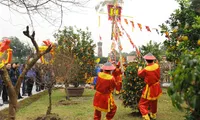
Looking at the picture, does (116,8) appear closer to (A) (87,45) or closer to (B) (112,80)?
(A) (87,45)

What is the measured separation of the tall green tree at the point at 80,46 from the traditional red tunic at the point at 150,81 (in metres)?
7.14

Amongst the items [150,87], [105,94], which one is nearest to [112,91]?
[105,94]

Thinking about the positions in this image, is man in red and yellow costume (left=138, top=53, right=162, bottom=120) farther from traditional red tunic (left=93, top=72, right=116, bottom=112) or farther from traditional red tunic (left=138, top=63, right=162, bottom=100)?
traditional red tunic (left=93, top=72, right=116, bottom=112)

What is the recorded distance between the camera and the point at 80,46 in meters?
14.8

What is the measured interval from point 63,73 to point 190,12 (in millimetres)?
6469

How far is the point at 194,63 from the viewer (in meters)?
2.58

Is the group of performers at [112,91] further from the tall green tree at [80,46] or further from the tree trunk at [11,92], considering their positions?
the tall green tree at [80,46]

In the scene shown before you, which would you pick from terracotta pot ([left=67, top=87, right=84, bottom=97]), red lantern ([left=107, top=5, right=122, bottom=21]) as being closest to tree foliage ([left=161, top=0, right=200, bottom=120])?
red lantern ([left=107, top=5, right=122, bottom=21])

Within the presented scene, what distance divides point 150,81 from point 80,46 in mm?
7570

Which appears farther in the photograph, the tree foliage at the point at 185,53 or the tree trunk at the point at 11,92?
the tree trunk at the point at 11,92

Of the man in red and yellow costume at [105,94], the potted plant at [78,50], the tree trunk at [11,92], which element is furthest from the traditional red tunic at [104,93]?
the potted plant at [78,50]

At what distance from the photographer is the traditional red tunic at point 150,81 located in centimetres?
765

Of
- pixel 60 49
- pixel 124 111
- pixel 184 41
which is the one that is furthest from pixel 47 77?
pixel 60 49

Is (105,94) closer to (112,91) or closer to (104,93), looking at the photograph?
(104,93)
